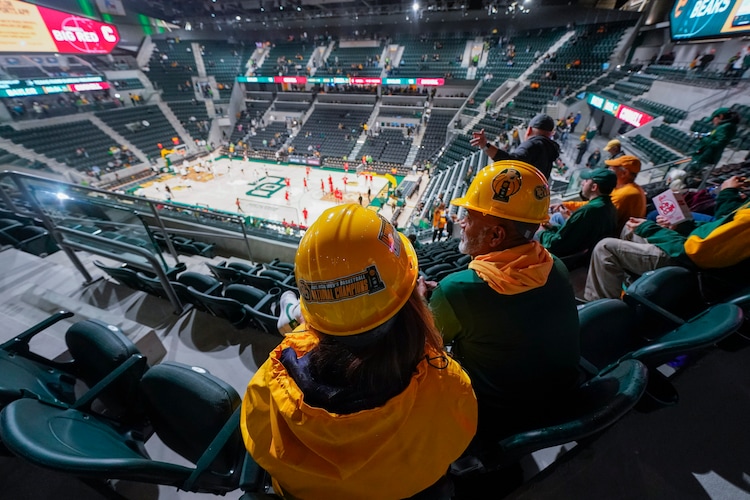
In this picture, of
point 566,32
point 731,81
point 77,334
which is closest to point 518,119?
point 731,81

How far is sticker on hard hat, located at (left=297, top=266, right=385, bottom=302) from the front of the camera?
3.22 feet

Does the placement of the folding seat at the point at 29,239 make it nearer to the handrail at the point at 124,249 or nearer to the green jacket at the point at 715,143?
the handrail at the point at 124,249

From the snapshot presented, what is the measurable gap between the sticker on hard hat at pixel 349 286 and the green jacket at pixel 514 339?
57 cm

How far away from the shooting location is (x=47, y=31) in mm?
16516

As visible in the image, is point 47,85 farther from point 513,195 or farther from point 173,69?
point 513,195

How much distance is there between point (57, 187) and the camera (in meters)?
3.27

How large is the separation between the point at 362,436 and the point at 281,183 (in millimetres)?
19460

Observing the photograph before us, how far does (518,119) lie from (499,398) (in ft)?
54.8

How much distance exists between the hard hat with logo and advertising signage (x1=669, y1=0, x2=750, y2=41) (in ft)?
44.1

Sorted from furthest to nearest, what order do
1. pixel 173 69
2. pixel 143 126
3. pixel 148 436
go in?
pixel 173 69, pixel 143 126, pixel 148 436

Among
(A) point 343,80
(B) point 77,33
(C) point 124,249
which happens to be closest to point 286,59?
(A) point 343,80

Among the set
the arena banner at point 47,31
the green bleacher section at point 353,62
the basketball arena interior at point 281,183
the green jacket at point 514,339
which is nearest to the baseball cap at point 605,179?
the basketball arena interior at point 281,183

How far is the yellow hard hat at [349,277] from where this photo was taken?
98 centimetres

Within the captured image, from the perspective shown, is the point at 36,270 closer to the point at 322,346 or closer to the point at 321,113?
the point at 322,346
